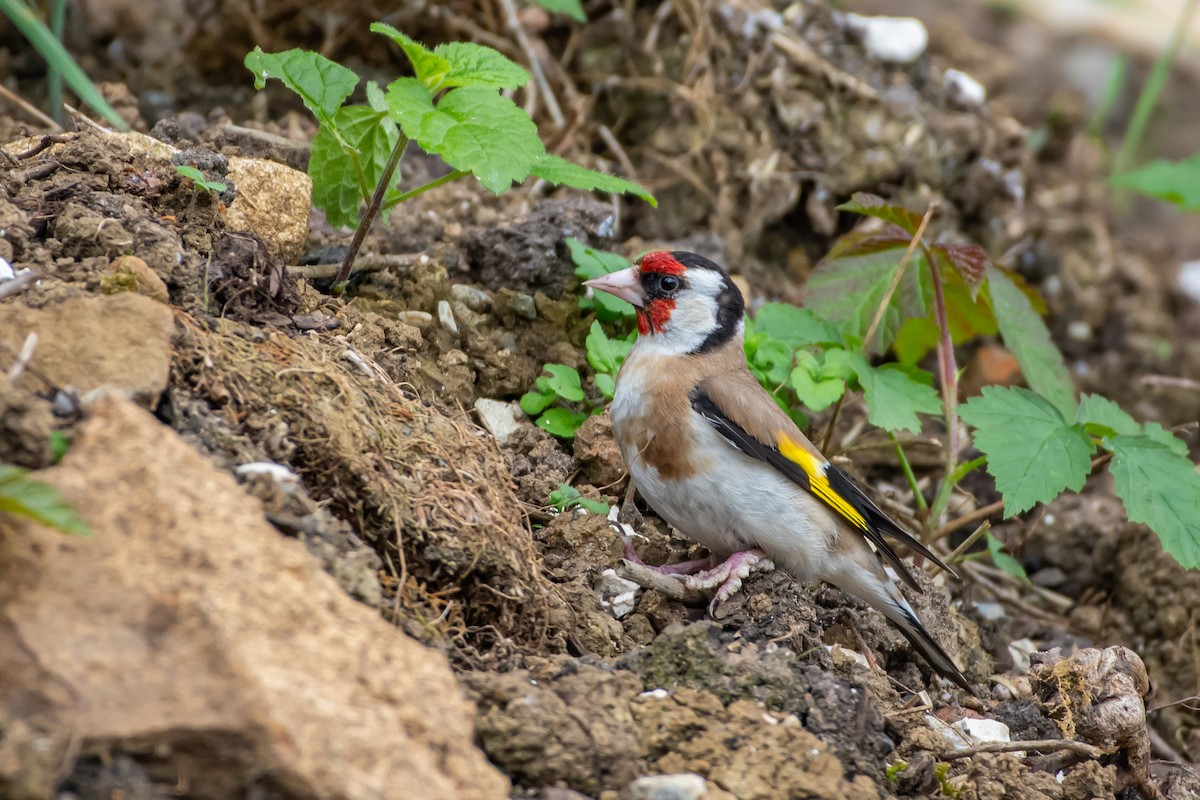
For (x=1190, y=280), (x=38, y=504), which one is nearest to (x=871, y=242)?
(x=38, y=504)

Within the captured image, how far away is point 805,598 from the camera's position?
3.67 m

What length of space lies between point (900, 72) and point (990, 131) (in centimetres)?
57

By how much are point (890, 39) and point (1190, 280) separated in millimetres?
2612

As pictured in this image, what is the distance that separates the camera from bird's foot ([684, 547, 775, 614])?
144 inches

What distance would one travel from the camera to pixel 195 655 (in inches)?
87.3

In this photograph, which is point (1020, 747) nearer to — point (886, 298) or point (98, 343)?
point (886, 298)

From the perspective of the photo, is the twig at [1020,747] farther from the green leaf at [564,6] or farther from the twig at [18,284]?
the green leaf at [564,6]

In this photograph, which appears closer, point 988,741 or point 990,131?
point 988,741

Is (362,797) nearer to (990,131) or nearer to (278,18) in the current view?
(278,18)

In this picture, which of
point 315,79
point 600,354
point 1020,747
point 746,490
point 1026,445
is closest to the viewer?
point 1020,747

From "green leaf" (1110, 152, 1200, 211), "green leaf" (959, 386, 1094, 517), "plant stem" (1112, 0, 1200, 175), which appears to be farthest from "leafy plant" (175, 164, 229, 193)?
"plant stem" (1112, 0, 1200, 175)

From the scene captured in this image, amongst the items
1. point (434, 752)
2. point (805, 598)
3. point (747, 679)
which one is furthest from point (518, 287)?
point (434, 752)

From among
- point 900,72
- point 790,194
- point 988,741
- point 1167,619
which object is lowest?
point 1167,619

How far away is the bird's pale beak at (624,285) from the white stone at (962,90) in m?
2.98
